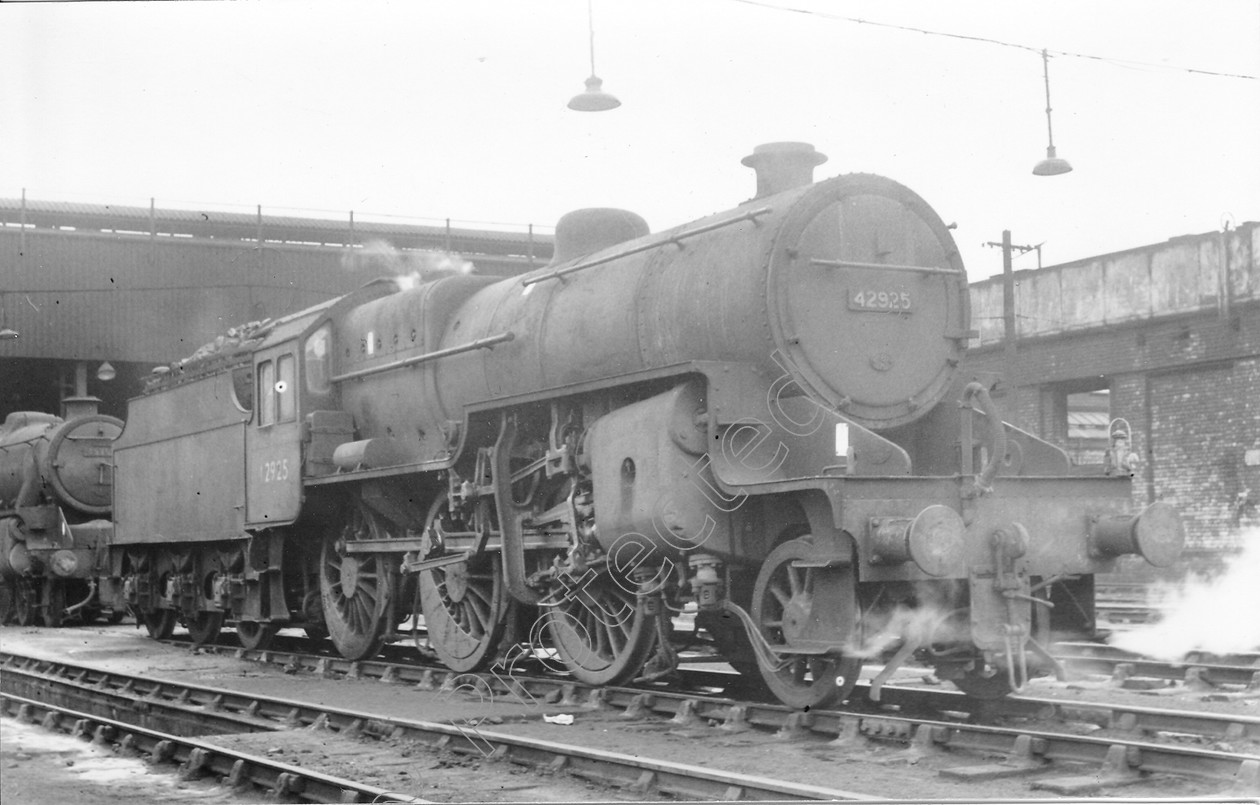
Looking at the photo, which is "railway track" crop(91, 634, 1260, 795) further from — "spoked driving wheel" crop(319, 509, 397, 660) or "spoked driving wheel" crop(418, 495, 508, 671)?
"spoked driving wheel" crop(319, 509, 397, 660)

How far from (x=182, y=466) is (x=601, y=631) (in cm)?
680

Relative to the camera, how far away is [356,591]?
11953mm

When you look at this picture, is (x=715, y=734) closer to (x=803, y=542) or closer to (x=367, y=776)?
(x=803, y=542)

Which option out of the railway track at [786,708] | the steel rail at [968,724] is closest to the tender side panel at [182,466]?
the railway track at [786,708]

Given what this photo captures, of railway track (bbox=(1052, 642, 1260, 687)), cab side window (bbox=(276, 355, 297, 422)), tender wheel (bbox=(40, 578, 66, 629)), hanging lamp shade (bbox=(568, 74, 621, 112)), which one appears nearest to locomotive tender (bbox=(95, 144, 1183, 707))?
cab side window (bbox=(276, 355, 297, 422))

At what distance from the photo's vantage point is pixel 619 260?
940cm

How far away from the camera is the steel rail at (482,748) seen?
18.7ft

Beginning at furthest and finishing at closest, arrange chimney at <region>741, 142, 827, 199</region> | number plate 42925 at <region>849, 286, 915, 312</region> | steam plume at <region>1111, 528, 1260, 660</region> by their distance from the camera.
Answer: steam plume at <region>1111, 528, 1260, 660</region> < chimney at <region>741, 142, 827, 199</region> < number plate 42925 at <region>849, 286, 915, 312</region>

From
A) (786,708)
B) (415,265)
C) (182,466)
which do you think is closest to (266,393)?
(415,265)

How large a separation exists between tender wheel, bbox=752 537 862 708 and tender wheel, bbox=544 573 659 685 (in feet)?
3.42

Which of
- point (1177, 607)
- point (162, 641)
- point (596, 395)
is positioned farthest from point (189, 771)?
point (1177, 607)

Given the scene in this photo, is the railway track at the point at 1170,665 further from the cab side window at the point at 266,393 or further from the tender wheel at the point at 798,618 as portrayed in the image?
the cab side window at the point at 266,393

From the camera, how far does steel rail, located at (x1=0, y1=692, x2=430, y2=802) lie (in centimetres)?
617

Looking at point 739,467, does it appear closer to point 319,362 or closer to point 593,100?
point 593,100
